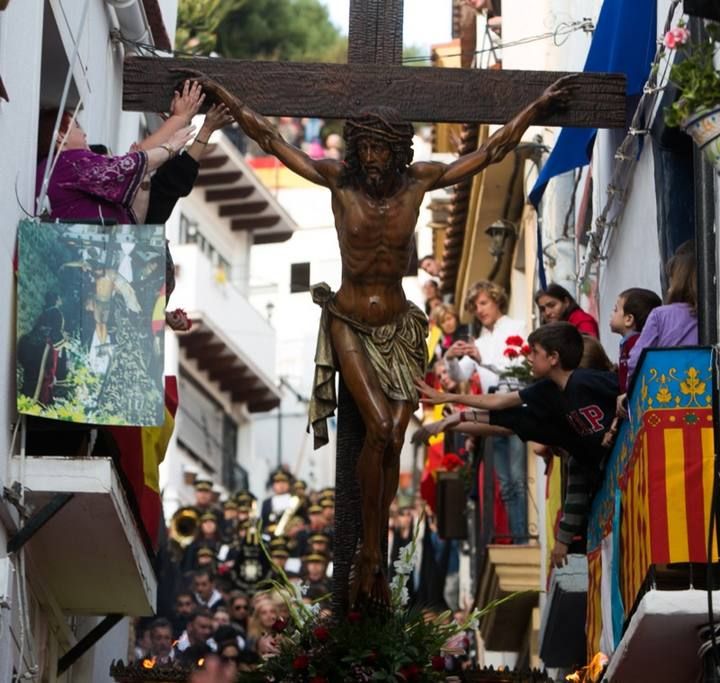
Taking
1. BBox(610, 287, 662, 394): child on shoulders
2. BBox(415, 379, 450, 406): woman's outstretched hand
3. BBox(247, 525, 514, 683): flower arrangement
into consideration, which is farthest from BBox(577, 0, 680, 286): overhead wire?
BBox(247, 525, 514, 683): flower arrangement

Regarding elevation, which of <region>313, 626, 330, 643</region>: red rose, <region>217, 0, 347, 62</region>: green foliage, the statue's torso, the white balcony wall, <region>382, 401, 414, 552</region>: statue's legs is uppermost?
<region>217, 0, 347, 62</region>: green foliage

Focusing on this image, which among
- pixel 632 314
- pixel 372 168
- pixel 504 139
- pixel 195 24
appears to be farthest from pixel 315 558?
pixel 195 24

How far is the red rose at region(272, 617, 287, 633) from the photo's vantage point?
554 inches

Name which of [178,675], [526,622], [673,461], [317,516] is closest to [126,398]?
[178,675]

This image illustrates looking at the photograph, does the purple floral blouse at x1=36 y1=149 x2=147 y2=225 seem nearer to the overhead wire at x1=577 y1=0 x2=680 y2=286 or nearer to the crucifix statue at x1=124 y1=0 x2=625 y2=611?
the crucifix statue at x1=124 y1=0 x2=625 y2=611

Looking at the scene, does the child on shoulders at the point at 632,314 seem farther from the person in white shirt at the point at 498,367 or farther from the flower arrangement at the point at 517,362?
the flower arrangement at the point at 517,362

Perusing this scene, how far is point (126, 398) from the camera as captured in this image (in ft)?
51.4

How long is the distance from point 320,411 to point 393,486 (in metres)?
0.63

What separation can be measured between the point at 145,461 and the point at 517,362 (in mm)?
6640

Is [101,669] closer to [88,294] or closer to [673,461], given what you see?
[88,294]

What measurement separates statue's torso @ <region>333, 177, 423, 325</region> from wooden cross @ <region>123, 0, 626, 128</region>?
709 millimetres

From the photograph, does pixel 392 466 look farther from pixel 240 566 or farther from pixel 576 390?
pixel 240 566

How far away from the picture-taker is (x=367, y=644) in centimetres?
1361

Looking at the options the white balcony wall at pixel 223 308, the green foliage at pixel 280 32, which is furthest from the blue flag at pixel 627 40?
the green foliage at pixel 280 32
